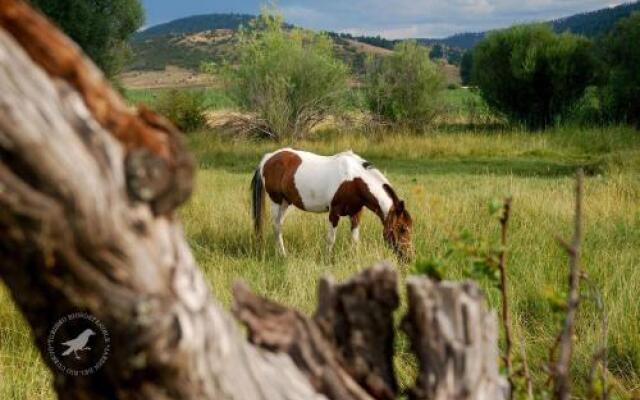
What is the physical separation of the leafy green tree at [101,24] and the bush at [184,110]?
255cm

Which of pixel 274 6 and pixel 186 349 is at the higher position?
pixel 274 6

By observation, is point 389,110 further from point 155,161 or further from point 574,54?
point 155,161

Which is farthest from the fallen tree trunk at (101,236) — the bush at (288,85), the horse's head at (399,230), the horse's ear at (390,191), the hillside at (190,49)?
the hillside at (190,49)

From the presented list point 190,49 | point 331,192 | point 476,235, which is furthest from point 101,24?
point 190,49

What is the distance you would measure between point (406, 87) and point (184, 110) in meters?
8.64

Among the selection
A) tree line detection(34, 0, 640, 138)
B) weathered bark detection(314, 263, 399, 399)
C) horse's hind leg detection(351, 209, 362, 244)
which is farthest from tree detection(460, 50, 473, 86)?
weathered bark detection(314, 263, 399, 399)

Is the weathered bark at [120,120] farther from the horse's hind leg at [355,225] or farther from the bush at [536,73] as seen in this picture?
the bush at [536,73]

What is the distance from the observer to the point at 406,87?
23.9 metres

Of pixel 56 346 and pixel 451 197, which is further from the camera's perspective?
pixel 451 197

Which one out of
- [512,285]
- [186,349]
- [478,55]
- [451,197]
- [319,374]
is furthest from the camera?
[478,55]

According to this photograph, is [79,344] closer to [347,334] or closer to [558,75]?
[347,334]

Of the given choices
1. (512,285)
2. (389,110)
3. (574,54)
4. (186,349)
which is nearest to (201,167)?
(389,110)

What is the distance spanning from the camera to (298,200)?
7801 mm

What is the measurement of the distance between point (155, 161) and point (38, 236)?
0.21m
